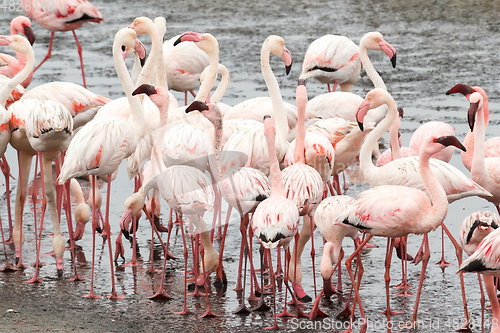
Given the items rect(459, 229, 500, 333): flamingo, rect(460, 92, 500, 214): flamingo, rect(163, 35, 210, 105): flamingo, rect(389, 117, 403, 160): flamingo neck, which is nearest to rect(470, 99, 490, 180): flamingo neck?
rect(460, 92, 500, 214): flamingo

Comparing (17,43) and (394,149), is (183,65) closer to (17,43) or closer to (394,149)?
(17,43)

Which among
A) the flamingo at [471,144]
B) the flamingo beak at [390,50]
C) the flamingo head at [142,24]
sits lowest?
the flamingo at [471,144]

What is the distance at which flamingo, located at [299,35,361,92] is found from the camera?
9367mm

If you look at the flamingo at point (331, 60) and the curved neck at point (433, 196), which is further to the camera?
the flamingo at point (331, 60)

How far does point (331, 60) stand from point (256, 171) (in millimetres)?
3821

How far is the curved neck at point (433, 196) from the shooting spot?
5.29 metres

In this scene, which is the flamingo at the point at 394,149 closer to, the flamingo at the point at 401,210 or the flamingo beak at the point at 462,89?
the flamingo beak at the point at 462,89

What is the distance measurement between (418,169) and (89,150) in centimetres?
251

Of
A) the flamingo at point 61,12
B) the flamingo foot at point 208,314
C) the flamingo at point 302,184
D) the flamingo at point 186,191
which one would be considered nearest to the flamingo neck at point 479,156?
the flamingo at point 302,184

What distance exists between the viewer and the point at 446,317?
214 inches

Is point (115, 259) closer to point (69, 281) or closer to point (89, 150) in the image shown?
point (69, 281)

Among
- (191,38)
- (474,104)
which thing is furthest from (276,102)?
(474,104)

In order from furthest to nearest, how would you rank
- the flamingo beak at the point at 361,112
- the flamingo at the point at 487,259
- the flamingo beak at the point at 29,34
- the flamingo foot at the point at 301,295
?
the flamingo beak at the point at 29,34
the flamingo beak at the point at 361,112
the flamingo foot at the point at 301,295
the flamingo at the point at 487,259

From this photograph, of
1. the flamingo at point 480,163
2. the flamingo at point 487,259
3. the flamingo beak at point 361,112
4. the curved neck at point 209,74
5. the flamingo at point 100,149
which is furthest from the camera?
the curved neck at point 209,74
